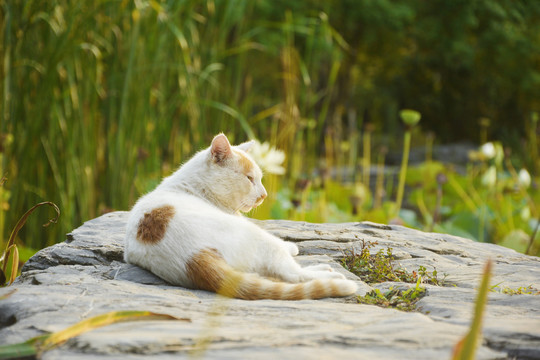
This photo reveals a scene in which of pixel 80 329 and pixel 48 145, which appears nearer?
pixel 80 329

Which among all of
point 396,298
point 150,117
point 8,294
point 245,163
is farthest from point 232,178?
point 150,117

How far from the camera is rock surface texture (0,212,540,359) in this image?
1.28 meters

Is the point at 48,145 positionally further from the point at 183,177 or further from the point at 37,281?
the point at 37,281

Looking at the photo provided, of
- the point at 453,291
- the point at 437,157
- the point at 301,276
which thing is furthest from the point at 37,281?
the point at 437,157

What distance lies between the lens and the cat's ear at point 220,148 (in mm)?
2328

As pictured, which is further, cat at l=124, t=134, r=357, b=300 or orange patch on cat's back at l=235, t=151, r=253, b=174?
orange patch on cat's back at l=235, t=151, r=253, b=174

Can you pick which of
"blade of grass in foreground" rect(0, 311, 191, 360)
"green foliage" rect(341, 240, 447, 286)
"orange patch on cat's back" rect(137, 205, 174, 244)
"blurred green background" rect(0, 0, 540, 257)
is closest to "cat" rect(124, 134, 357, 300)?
"orange patch on cat's back" rect(137, 205, 174, 244)

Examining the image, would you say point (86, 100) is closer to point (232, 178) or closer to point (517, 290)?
point (232, 178)

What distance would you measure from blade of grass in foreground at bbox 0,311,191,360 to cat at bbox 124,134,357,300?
1.50 ft

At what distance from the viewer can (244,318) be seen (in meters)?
1.57

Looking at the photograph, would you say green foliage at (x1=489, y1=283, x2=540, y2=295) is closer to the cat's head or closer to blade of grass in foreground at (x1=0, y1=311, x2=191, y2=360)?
the cat's head

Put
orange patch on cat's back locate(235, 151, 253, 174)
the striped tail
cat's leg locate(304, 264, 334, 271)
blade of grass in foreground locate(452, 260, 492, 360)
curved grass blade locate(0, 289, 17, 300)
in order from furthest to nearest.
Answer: orange patch on cat's back locate(235, 151, 253, 174) → cat's leg locate(304, 264, 334, 271) → the striped tail → curved grass blade locate(0, 289, 17, 300) → blade of grass in foreground locate(452, 260, 492, 360)

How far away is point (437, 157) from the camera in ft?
35.2

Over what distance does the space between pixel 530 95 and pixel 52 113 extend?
36.3 ft
